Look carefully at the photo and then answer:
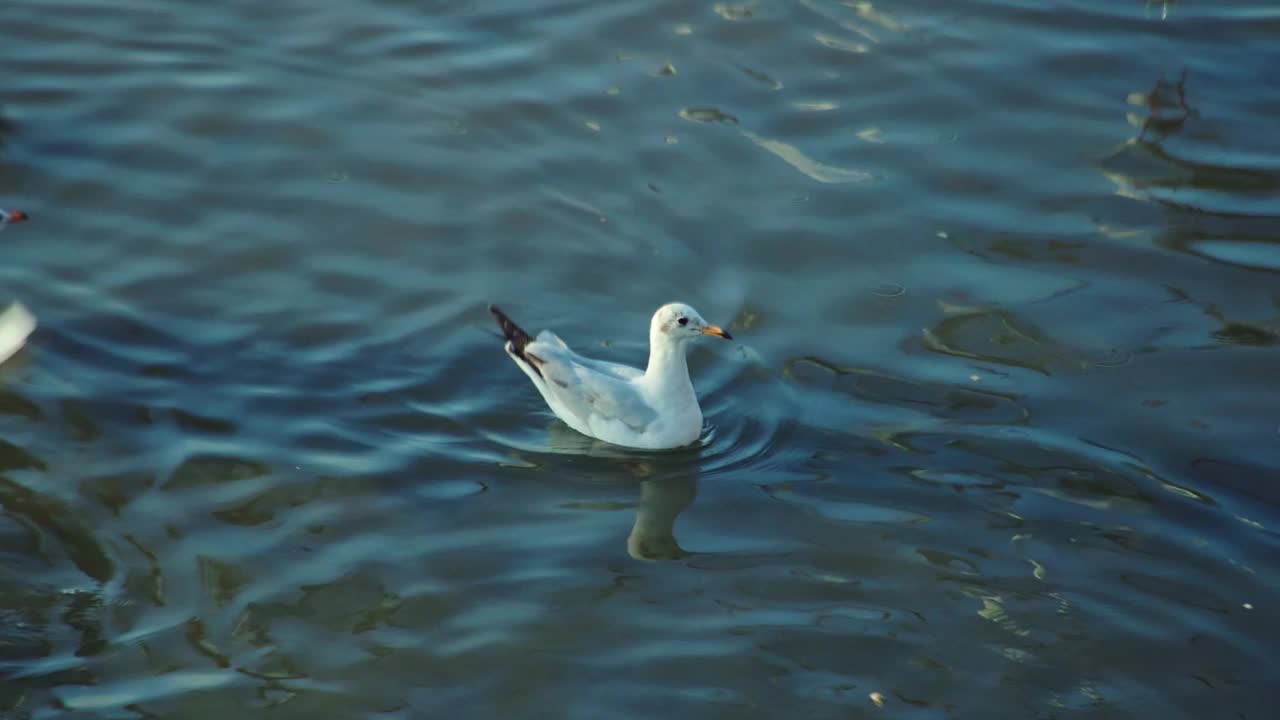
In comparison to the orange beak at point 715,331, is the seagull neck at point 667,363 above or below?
below

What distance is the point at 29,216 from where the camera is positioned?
11.8 meters

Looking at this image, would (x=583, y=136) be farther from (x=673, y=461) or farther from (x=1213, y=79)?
(x=1213, y=79)

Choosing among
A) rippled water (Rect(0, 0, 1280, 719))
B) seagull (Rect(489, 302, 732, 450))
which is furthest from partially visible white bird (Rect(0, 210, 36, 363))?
seagull (Rect(489, 302, 732, 450))

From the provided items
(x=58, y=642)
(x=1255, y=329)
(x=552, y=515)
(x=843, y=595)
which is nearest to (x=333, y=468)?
(x=552, y=515)

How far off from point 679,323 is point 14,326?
414 centimetres

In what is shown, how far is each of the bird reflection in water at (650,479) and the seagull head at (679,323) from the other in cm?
66

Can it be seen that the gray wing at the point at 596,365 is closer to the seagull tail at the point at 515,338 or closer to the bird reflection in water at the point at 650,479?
the seagull tail at the point at 515,338

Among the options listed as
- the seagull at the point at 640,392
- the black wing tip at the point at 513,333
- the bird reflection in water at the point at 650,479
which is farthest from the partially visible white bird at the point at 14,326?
the bird reflection in water at the point at 650,479

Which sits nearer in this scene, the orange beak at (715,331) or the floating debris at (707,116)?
the orange beak at (715,331)

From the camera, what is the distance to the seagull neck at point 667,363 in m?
9.34

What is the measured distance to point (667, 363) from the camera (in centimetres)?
937

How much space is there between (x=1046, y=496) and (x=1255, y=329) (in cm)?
257

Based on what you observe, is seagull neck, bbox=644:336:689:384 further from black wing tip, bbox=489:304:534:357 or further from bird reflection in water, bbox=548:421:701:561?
black wing tip, bbox=489:304:534:357

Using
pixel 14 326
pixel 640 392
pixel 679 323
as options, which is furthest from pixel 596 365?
pixel 14 326
